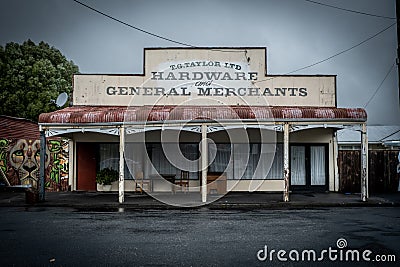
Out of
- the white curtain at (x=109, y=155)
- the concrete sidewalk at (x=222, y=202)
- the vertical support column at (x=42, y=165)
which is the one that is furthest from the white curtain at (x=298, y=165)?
the vertical support column at (x=42, y=165)

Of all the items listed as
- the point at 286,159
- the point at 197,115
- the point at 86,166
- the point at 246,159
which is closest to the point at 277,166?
the point at 246,159

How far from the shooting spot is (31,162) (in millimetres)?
23562

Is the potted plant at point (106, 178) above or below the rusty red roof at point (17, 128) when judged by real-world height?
below

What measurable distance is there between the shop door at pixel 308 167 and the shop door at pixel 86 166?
8.95m

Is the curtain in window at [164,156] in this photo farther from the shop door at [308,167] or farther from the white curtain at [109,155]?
the shop door at [308,167]

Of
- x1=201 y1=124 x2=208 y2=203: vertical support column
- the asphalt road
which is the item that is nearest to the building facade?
x1=201 y1=124 x2=208 y2=203: vertical support column

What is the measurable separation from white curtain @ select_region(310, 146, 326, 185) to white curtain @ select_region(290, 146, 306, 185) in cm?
40

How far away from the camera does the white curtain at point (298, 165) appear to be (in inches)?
894

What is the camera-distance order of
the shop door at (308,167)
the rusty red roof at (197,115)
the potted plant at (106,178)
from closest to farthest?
1. the rusty red roof at (197,115)
2. the potted plant at (106,178)
3. the shop door at (308,167)

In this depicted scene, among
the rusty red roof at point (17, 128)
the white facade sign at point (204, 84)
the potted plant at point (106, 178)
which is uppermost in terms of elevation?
the white facade sign at point (204, 84)

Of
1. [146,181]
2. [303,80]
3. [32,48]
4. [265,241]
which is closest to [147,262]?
[265,241]

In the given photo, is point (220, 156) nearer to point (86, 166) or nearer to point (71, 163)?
point (86, 166)

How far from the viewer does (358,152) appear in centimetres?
2283

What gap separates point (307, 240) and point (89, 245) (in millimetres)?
4100
